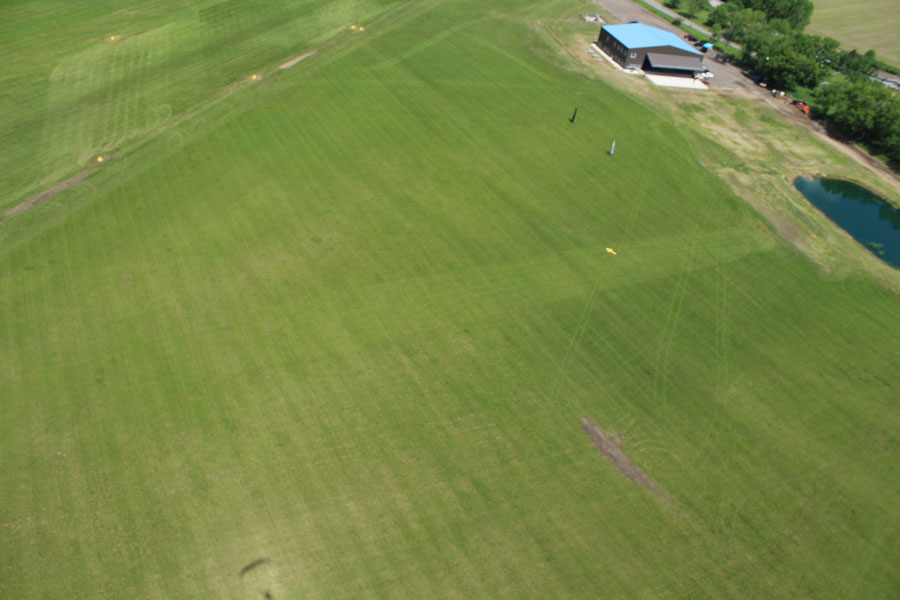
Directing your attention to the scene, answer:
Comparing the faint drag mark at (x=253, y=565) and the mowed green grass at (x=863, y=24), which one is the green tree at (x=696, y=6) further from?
the faint drag mark at (x=253, y=565)

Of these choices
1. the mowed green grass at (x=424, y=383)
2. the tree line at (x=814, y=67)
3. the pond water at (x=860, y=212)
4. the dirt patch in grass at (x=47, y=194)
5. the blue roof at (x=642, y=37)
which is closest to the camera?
the mowed green grass at (x=424, y=383)

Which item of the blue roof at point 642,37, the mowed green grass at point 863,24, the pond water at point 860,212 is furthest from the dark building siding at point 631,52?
the mowed green grass at point 863,24

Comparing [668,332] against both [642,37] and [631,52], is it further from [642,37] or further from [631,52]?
[642,37]

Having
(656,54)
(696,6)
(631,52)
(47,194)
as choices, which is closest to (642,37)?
(656,54)

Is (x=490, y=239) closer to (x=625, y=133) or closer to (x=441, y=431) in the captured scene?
(x=441, y=431)

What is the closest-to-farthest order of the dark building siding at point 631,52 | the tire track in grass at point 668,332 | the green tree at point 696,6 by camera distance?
the tire track in grass at point 668,332 < the dark building siding at point 631,52 < the green tree at point 696,6

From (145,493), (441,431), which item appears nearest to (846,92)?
(441,431)
